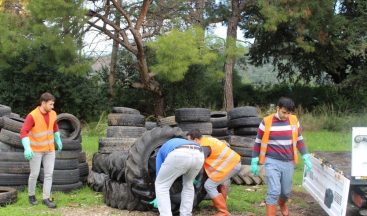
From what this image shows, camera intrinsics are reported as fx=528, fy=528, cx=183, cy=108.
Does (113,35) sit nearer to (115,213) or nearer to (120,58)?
(120,58)

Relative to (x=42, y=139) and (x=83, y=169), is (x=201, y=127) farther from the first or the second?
(x=42, y=139)

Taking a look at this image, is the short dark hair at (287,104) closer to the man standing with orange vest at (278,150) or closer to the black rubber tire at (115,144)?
the man standing with orange vest at (278,150)

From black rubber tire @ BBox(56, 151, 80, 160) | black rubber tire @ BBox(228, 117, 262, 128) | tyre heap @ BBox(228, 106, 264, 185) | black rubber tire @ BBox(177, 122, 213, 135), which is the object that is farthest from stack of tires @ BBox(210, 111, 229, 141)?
black rubber tire @ BBox(56, 151, 80, 160)

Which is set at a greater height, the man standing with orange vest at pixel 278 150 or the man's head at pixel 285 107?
the man's head at pixel 285 107

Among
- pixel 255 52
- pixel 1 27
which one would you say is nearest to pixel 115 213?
pixel 1 27

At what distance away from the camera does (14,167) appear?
30.1ft

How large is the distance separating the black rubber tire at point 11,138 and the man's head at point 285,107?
15.5 feet

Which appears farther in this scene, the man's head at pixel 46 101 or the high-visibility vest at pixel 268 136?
the man's head at pixel 46 101

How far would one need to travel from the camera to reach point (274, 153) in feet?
23.7

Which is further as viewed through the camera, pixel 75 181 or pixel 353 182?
pixel 75 181

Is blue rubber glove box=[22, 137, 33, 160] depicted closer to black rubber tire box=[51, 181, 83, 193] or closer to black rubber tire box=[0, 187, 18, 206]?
black rubber tire box=[0, 187, 18, 206]

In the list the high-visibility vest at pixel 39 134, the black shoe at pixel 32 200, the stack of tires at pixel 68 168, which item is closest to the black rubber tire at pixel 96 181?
the stack of tires at pixel 68 168

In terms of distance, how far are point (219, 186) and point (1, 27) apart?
11.0m

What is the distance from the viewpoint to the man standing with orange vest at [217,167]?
25.4 feet
